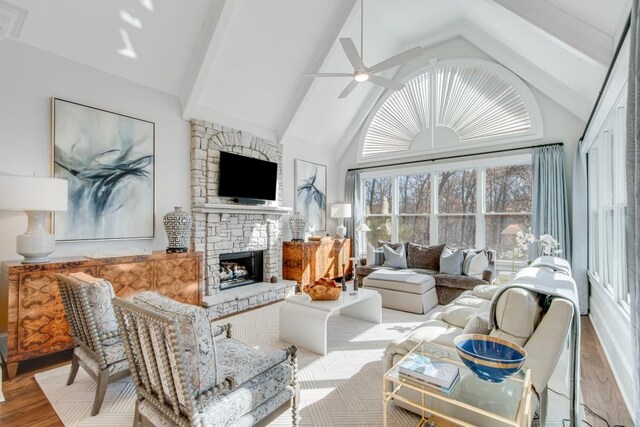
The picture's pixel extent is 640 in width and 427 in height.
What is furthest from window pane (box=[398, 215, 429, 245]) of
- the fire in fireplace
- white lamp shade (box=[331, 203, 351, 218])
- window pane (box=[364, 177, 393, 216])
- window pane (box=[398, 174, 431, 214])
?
the fire in fireplace

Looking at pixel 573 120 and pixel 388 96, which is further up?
pixel 388 96

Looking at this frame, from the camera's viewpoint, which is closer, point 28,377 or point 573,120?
point 28,377

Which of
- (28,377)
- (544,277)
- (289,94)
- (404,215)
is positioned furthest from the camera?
(404,215)

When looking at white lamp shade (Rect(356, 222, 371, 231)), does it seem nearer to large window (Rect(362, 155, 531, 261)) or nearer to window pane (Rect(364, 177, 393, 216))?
large window (Rect(362, 155, 531, 261))

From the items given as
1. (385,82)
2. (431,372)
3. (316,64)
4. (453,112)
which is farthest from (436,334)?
(453,112)

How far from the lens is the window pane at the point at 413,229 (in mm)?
6348

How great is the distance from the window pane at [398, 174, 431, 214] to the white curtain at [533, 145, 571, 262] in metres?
1.87

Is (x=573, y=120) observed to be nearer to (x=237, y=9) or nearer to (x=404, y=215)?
(x=404, y=215)

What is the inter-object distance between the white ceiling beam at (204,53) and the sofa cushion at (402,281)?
146 inches

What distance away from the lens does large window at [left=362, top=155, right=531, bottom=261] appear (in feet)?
17.5

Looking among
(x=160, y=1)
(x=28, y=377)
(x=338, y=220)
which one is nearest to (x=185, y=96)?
(x=160, y=1)

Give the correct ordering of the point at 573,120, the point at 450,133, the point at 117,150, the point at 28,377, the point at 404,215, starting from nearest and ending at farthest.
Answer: the point at 28,377, the point at 117,150, the point at 573,120, the point at 450,133, the point at 404,215

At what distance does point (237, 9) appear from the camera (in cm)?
399

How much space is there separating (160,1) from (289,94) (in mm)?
2398
